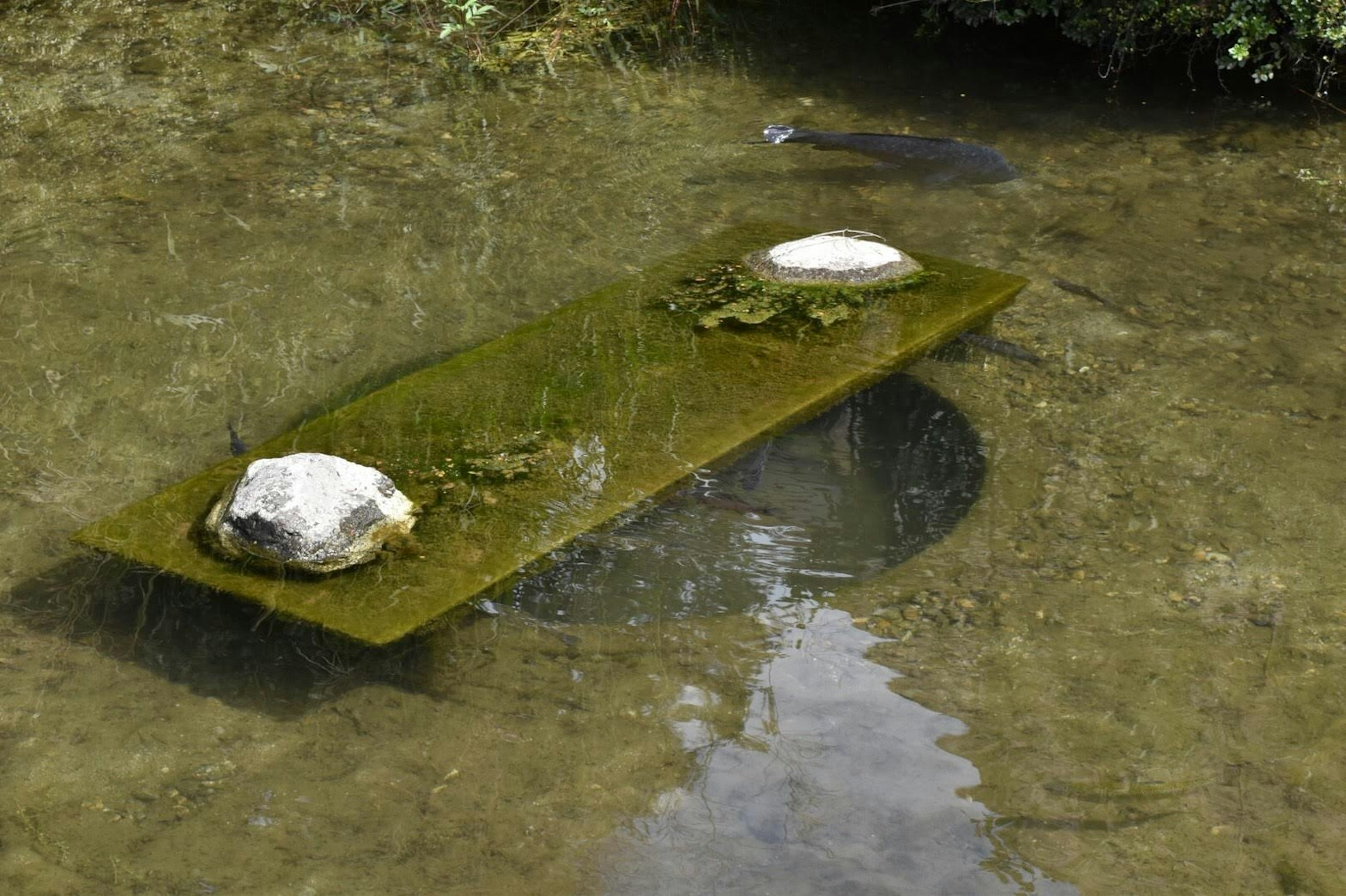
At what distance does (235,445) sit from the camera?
4.25 m

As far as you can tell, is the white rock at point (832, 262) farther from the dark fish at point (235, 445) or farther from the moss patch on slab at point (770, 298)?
the dark fish at point (235, 445)

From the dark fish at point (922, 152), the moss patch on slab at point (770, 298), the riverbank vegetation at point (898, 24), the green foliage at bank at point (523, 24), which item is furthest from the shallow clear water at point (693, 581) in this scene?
the green foliage at bank at point (523, 24)

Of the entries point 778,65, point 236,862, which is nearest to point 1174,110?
point 778,65

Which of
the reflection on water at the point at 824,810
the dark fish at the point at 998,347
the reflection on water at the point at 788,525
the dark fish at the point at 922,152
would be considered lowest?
the reflection on water at the point at 824,810

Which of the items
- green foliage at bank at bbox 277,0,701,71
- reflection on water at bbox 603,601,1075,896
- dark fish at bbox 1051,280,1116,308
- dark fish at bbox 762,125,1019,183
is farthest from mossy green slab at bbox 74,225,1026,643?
green foliage at bank at bbox 277,0,701,71

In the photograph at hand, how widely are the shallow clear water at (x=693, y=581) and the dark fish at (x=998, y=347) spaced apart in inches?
2.6

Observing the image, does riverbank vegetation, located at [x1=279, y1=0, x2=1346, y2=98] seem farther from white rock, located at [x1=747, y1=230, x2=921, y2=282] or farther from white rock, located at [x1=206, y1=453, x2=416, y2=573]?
white rock, located at [x1=206, y1=453, x2=416, y2=573]

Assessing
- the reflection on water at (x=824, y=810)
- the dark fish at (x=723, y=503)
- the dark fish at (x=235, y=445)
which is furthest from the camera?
the dark fish at (x=235, y=445)

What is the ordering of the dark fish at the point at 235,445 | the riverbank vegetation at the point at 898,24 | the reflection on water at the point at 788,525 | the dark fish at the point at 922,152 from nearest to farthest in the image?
the reflection on water at the point at 788,525, the dark fish at the point at 235,445, the dark fish at the point at 922,152, the riverbank vegetation at the point at 898,24

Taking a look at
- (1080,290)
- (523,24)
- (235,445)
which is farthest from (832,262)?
(523,24)

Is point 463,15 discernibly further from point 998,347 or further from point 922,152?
point 998,347

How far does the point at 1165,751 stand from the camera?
3.08 m

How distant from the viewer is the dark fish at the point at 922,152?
6.39 m

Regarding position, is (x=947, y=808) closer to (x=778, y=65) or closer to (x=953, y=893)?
(x=953, y=893)
